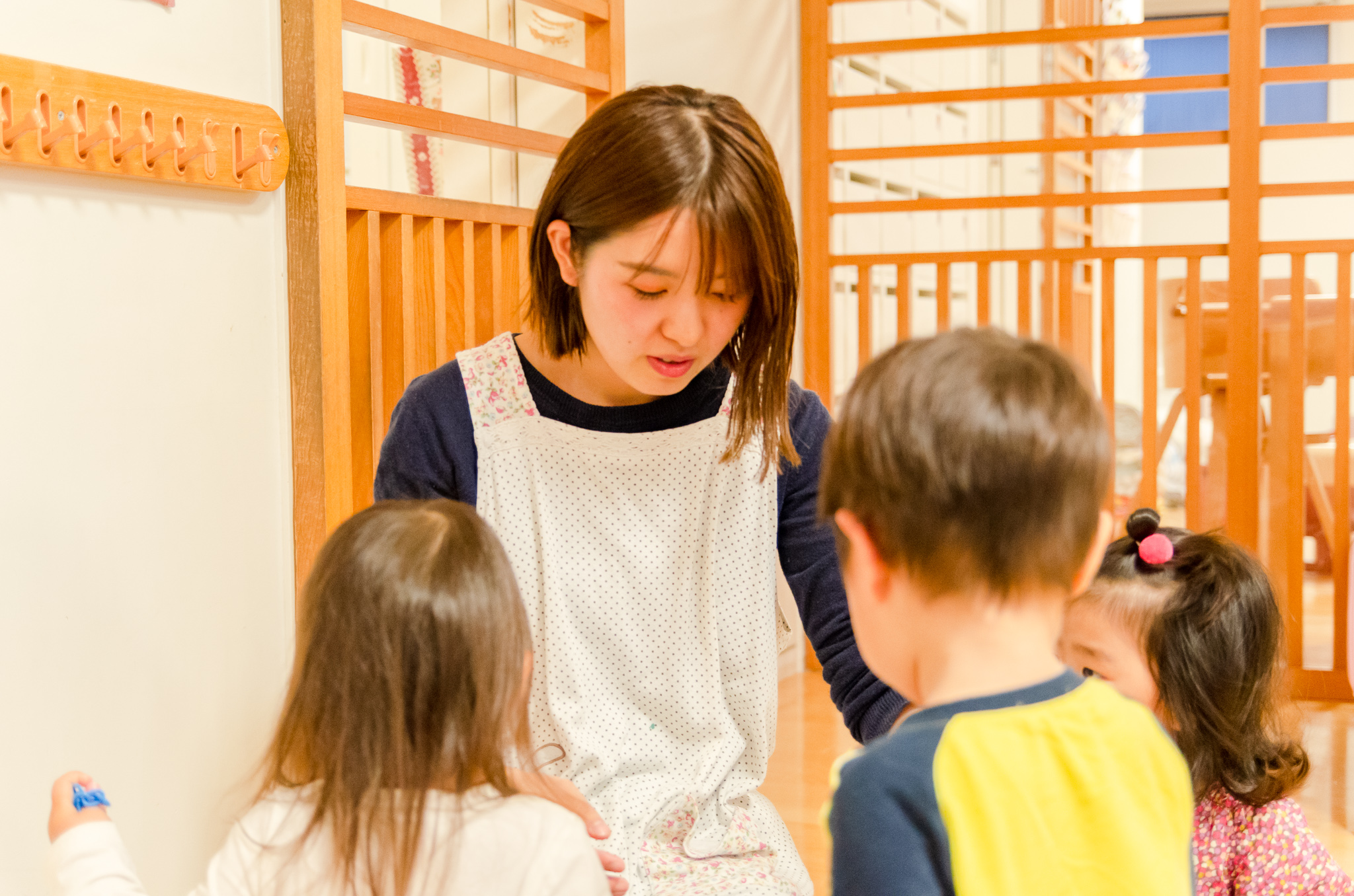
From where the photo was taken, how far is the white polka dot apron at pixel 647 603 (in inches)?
45.1

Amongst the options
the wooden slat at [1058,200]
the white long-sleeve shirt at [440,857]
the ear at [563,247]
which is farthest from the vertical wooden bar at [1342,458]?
the white long-sleeve shirt at [440,857]

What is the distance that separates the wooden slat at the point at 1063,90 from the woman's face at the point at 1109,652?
5.89 ft

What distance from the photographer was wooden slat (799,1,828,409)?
10.2 feet

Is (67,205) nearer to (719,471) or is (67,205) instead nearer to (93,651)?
(93,651)

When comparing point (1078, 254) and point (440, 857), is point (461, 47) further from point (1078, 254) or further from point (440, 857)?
point (1078, 254)

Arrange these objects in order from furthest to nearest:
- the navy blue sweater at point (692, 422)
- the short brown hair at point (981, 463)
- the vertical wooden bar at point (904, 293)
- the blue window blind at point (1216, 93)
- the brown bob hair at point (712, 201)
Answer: the blue window blind at point (1216, 93), the vertical wooden bar at point (904, 293), the navy blue sweater at point (692, 422), the brown bob hair at point (712, 201), the short brown hair at point (981, 463)

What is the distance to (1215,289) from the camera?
122 inches

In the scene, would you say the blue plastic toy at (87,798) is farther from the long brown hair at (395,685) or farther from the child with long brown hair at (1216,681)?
the child with long brown hair at (1216,681)

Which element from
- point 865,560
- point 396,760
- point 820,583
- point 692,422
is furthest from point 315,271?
point 865,560

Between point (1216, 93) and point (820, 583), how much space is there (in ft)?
19.5

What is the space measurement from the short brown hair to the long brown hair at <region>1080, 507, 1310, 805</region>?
64cm

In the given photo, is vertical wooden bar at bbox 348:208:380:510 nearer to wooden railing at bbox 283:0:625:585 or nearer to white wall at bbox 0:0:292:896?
wooden railing at bbox 283:0:625:585

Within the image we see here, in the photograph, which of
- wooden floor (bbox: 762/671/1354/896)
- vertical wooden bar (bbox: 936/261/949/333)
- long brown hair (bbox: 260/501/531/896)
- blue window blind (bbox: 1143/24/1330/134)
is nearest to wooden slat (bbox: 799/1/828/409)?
vertical wooden bar (bbox: 936/261/949/333)

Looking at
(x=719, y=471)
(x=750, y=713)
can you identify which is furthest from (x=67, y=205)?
(x=750, y=713)
